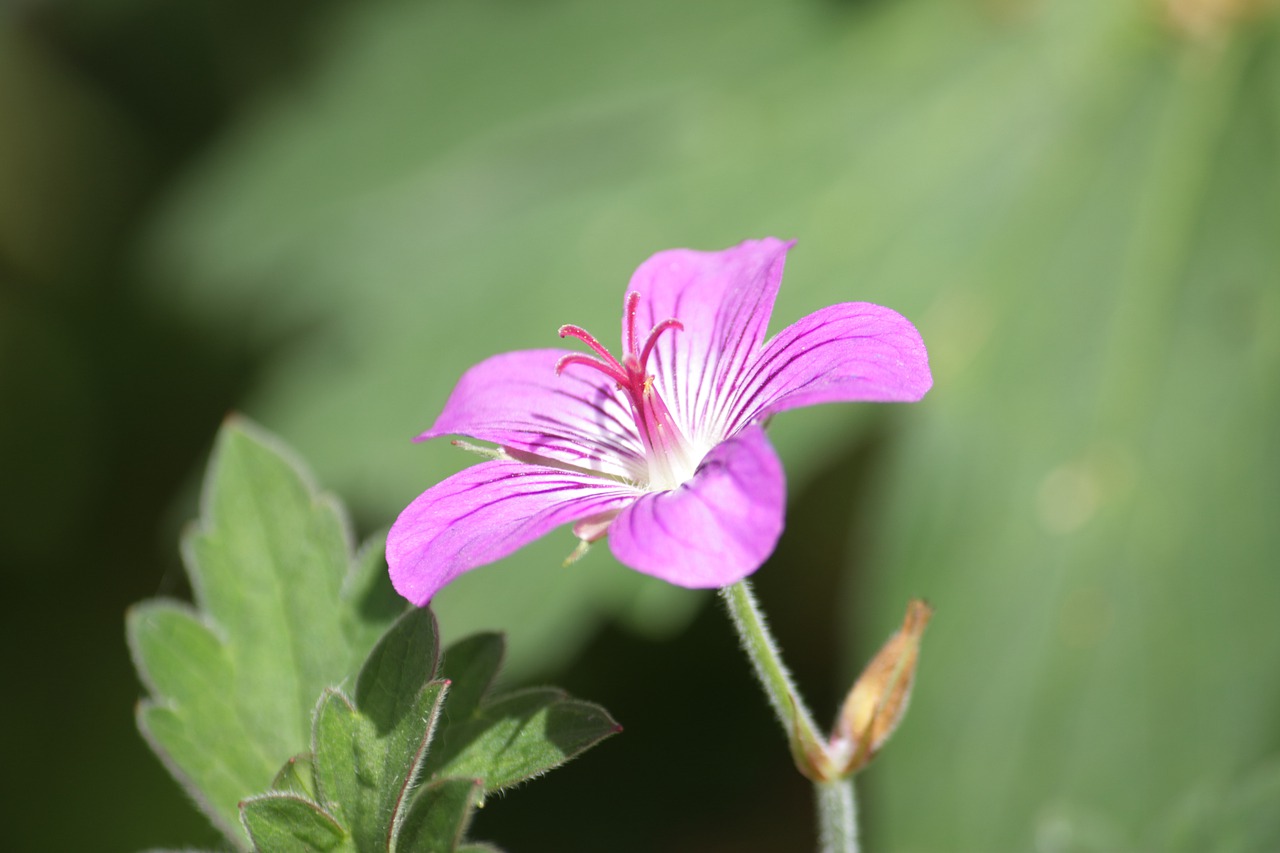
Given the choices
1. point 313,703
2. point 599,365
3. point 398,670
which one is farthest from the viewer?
point 599,365

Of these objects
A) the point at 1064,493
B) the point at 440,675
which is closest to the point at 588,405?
the point at 440,675

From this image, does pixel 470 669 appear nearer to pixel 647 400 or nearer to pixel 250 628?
pixel 250 628

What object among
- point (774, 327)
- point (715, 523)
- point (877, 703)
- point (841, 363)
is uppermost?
point (841, 363)

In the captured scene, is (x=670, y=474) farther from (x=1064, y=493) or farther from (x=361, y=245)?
(x=361, y=245)

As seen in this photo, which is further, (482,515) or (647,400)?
(647,400)

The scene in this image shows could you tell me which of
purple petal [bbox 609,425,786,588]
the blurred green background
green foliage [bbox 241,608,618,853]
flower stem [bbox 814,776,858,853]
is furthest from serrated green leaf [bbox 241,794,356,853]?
the blurred green background

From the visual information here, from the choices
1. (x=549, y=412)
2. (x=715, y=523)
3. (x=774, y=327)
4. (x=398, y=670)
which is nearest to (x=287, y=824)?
(x=398, y=670)
